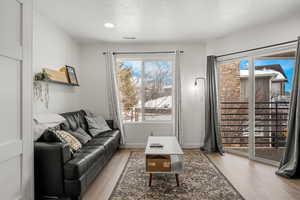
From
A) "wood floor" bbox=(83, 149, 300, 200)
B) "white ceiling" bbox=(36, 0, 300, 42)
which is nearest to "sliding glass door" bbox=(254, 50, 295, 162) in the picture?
"wood floor" bbox=(83, 149, 300, 200)

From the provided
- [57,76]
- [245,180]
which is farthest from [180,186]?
[57,76]

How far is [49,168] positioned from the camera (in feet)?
7.36

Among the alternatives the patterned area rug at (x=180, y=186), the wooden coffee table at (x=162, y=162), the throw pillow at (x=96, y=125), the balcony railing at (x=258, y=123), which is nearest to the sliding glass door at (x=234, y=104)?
the balcony railing at (x=258, y=123)

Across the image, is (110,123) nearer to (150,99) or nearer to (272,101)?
(150,99)

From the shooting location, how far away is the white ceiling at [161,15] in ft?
9.55

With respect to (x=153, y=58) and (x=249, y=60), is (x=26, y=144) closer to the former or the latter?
(x=153, y=58)

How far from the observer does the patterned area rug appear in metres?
2.52

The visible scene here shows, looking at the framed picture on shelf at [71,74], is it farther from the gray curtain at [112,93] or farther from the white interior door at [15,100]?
the white interior door at [15,100]

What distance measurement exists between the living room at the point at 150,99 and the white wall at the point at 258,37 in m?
0.02

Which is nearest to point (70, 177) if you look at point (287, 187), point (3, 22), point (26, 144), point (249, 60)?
point (26, 144)

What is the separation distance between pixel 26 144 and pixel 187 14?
285 centimetres

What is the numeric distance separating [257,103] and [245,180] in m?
1.65

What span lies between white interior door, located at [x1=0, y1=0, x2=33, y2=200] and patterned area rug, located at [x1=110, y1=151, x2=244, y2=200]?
1.13 metres

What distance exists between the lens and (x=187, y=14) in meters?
3.28
